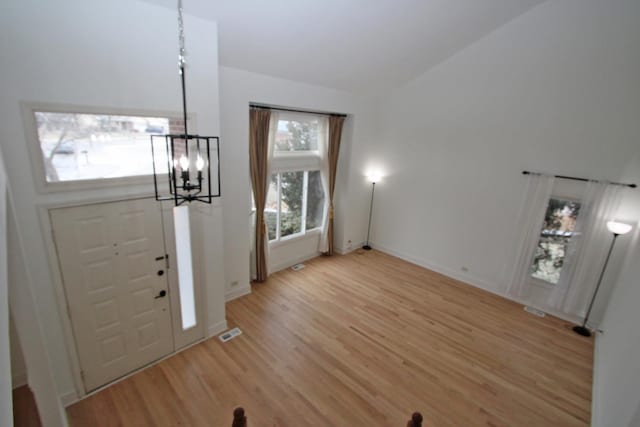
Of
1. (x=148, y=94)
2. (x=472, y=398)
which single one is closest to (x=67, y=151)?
(x=148, y=94)

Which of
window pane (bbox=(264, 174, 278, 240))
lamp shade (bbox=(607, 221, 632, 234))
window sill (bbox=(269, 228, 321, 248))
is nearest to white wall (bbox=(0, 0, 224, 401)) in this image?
window pane (bbox=(264, 174, 278, 240))

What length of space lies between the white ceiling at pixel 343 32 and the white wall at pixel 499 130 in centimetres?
51

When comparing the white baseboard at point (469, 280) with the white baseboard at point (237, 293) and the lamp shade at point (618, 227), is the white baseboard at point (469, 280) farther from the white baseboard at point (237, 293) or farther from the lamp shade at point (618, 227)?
the white baseboard at point (237, 293)

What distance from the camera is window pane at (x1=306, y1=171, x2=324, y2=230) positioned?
19.3 feet

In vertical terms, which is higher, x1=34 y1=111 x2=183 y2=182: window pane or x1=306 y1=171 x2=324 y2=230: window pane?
x1=34 y1=111 x2=183 y2=182: window pane

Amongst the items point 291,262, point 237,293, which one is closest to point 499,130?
point 291,262

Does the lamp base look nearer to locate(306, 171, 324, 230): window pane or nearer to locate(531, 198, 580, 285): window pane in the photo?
locate(531, 198, 580, 285): window pane

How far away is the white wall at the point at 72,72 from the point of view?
2191 mm

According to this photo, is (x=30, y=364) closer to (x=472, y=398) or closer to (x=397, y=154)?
(x=472, y=398)

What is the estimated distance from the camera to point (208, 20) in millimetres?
3068

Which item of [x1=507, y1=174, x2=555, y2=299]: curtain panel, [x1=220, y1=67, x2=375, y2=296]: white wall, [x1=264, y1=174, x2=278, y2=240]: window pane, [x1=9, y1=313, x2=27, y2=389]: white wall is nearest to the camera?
[x1=9, y1=313, x2=27, y2=389]: white wall

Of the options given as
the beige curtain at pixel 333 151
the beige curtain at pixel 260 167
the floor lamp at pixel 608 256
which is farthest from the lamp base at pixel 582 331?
the beige curtain at pixel 260 167

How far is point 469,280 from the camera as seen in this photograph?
5.47 m

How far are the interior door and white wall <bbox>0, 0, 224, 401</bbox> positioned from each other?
13 centimetres
